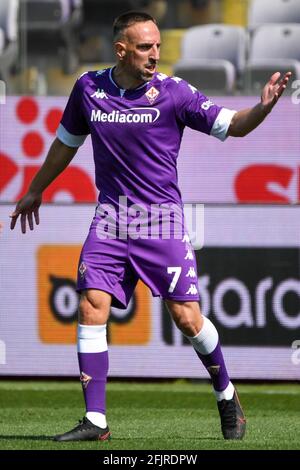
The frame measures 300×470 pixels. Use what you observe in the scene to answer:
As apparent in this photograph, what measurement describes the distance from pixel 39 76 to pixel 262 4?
7.73ft

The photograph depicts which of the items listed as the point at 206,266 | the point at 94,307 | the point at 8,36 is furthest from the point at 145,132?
the point at 8,36

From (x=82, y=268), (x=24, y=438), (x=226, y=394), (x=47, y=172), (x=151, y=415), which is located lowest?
(x=151, y=415)

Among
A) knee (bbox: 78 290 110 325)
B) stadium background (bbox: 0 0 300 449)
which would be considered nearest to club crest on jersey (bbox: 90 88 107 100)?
knee (bbox: 78 290 110 325)

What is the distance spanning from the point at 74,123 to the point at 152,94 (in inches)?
18.1

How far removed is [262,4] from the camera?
460 inches

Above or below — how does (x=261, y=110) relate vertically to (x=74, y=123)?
above

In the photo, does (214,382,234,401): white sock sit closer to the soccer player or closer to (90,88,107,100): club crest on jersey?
the soccer player

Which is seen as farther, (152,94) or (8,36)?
(8,36)

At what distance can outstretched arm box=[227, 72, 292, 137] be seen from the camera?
207 inches

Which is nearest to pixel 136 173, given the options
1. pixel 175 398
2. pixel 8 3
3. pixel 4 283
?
pixel 175 398

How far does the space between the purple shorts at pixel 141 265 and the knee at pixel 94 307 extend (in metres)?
0.06

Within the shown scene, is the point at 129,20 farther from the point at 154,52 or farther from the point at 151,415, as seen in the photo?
the point at 151,415

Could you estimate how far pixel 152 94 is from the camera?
18.3 feet

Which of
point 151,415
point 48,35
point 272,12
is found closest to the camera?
point 151,415
